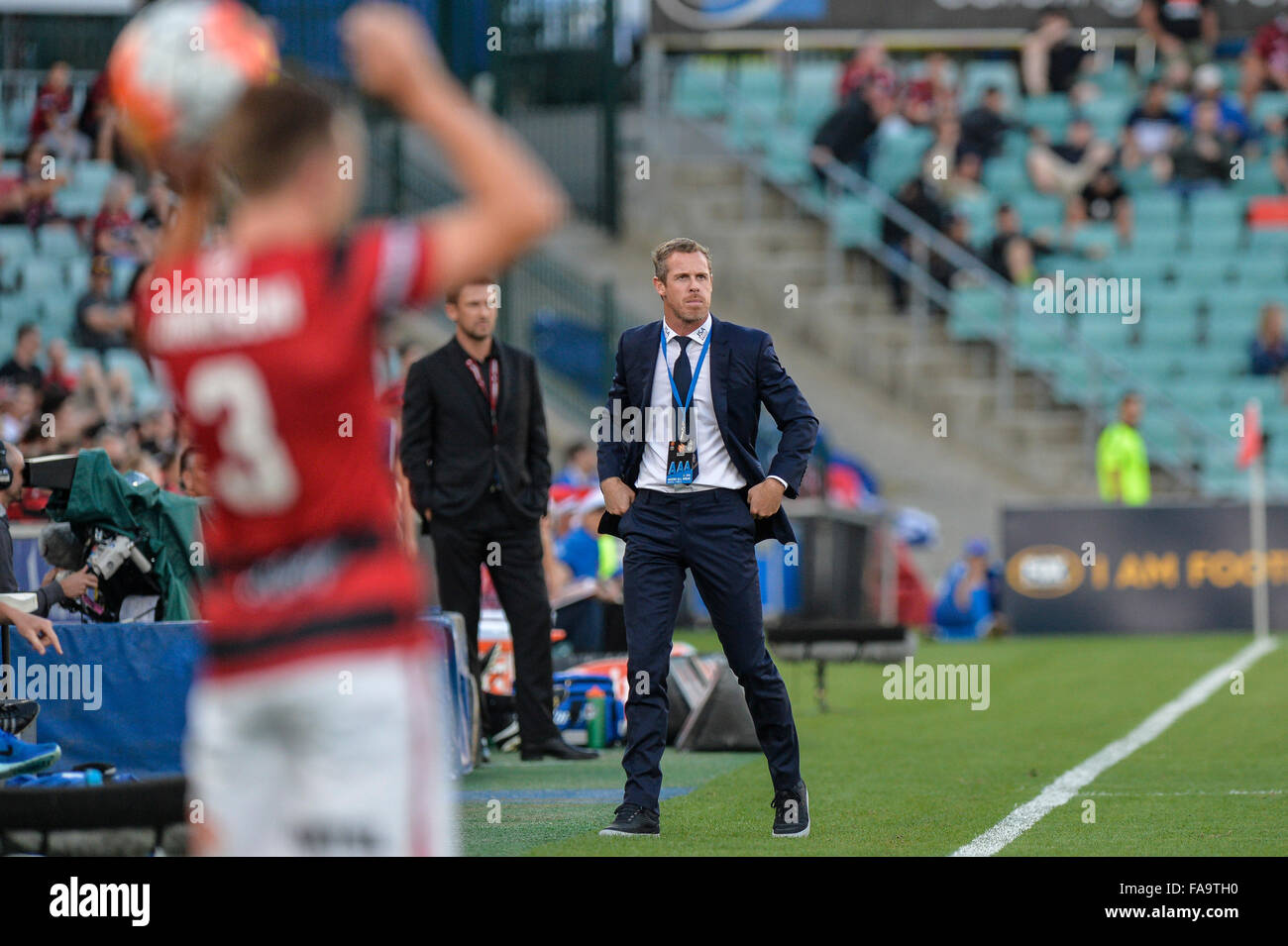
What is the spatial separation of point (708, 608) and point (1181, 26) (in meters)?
25.2

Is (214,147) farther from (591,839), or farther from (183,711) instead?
(183,711)

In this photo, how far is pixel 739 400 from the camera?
798cm

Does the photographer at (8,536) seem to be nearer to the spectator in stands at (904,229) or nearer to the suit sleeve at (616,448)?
the suit sleeve at (616,448)

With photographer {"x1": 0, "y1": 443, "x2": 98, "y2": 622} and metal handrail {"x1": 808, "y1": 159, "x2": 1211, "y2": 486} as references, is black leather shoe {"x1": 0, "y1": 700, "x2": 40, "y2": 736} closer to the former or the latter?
photographer {"x1": 0, "y1": 443, "x2": 98, "y2": 622}

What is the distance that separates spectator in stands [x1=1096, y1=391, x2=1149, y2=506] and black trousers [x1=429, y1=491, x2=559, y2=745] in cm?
1431

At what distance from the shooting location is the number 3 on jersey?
367 cm

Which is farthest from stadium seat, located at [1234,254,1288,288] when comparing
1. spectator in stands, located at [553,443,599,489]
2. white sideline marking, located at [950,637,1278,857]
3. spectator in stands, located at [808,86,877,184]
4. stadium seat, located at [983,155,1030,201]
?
spectator in stands, located at [553,443,599,489]

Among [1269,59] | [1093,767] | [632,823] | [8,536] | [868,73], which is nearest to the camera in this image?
[632,823]

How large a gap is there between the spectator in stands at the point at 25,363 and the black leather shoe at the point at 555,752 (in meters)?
8.81

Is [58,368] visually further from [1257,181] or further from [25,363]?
[1257,181]

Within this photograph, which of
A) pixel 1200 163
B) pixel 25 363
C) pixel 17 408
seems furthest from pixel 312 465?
pixel 1200 163

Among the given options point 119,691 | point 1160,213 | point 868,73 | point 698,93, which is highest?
point 868,73

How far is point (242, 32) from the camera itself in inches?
147
